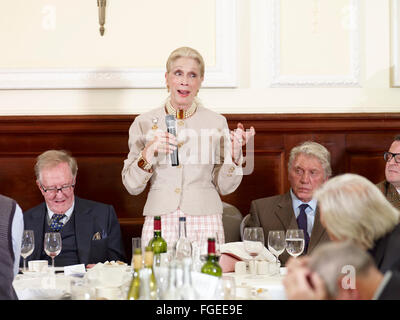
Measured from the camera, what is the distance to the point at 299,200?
3.48 meters

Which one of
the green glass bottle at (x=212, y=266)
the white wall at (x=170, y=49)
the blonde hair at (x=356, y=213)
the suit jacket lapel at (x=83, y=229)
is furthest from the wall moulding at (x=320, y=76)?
the blonde hair at (x=356, y=213)

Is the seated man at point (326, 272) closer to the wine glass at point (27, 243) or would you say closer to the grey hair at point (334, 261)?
the grey hair at point (334, 261)

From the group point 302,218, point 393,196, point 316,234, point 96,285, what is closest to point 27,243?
point 96,285

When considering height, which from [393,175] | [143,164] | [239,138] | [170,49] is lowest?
[393,175]

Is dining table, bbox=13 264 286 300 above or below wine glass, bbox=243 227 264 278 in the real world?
below

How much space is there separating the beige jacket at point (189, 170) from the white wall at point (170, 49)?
1.05m

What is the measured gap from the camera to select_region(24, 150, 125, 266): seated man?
10.9 feet

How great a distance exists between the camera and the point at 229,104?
4.12m

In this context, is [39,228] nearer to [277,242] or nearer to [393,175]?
[277,242]

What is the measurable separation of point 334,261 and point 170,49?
307 cm

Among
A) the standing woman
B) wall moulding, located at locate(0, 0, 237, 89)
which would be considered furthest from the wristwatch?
wall moulding, located at locate(0, 0, 237, 89)

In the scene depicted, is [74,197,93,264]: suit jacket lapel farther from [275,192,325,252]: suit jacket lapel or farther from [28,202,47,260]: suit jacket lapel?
[275,192,325,252]: suit jacket lapel

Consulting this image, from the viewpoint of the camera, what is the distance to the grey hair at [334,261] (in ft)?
3.99

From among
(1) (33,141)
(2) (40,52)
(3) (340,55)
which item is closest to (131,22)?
(2) (40,52)
